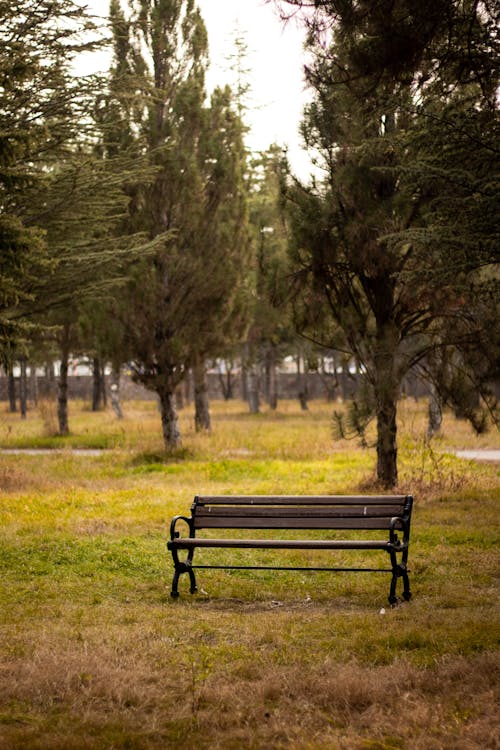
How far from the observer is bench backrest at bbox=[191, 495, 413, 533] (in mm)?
7509

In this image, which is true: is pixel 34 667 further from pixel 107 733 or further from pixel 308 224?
pixel 308 224

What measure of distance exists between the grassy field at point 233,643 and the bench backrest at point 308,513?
0.59 meters

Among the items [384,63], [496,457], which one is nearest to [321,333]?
[496,457]

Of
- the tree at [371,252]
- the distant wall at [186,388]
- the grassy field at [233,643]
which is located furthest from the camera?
the distant wall at [186,388]

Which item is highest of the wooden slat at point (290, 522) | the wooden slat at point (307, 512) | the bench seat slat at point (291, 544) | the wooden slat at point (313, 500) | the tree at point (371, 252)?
the tree at point (371, 252)

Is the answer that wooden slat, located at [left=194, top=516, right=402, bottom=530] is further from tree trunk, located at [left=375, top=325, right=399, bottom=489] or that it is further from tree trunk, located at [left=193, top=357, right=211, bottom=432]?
tree trunk, located at [left=193, top=357, right=211, bottom=432]

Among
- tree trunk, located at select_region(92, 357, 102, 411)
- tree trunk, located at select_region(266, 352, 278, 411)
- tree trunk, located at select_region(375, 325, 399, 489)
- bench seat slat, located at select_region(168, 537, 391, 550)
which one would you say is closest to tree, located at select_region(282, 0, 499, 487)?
tree trunk, located at select_region(375, 325, 399, 489)

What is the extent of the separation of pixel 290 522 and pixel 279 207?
7.25m

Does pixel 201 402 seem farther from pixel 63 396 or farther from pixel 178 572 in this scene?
pixel 178 572

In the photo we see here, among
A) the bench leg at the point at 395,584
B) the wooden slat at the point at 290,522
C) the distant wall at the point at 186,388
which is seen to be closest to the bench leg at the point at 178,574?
the wooden slat at the point at 290,522

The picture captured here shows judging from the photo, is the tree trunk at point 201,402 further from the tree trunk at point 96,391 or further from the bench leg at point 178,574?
the bench leg at point 178,574

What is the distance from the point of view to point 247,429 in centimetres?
2839

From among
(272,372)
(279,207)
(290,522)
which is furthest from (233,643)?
(272,372)

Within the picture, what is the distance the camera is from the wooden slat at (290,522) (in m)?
7.48
